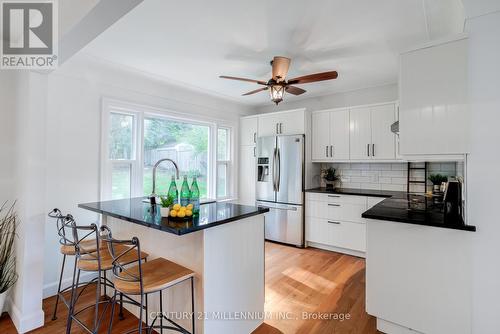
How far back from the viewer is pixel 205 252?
1.73 metres

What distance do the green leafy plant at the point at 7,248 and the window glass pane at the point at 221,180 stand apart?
9.70 ft

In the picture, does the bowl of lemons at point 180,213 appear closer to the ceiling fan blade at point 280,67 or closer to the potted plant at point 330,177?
the ceiling fan blade at point 280,67

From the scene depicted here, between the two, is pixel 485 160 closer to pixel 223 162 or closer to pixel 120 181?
pixel 120 181

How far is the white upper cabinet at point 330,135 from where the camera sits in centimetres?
406

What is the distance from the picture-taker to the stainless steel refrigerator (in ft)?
13.5

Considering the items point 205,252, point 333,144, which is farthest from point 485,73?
point 333,144

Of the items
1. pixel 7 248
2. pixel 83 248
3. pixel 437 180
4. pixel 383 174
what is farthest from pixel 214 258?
pixel 383 174

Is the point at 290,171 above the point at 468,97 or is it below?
below

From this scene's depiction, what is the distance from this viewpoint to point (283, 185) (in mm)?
4273

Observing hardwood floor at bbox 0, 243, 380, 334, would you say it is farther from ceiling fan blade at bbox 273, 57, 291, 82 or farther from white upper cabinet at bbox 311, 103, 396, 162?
ceiling fan blade at bbox 273, 57, 291, 82

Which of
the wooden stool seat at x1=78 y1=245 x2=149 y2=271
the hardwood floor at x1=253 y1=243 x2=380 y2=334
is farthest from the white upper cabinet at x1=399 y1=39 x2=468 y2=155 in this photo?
the wooden stool seat at x1=78 y1=245 x2=149 y2=271

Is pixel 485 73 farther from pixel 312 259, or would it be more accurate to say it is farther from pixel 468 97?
pixel 312 259

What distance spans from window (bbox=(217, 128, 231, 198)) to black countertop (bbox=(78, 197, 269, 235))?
7.90 feet

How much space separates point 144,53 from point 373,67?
2.82 m
